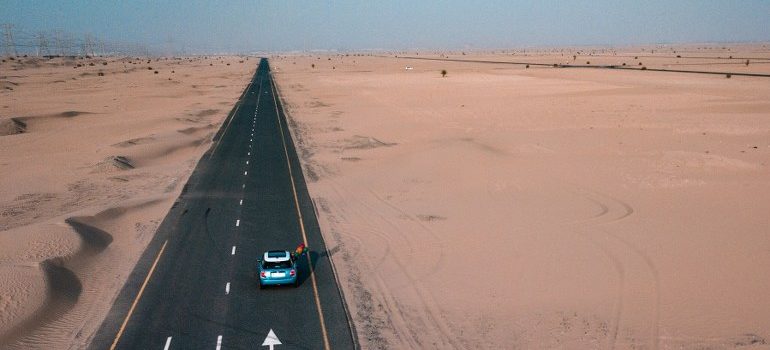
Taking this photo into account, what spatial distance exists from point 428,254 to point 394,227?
4.35 metres

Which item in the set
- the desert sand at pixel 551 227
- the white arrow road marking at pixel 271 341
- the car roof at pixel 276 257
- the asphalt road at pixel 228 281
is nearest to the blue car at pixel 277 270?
the car roof at pixel 276 257

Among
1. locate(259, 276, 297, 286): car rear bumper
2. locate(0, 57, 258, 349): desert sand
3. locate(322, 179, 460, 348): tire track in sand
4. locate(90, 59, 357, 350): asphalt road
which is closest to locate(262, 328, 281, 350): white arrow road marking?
locate(90, 59, 357, 350): asphalt road

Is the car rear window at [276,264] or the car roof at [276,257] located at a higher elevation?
the car roof at [276,257]

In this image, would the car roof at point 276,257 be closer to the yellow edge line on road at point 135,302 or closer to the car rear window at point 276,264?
the car rear window at point 276,264

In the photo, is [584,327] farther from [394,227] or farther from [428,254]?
[394,227]

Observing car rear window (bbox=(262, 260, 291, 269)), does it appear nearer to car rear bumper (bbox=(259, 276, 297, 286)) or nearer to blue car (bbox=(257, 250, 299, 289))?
blue car (bbox=(257, 250, 299, 289))

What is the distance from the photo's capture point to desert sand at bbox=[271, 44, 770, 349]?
19891 mm

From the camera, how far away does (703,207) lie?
32750 mm

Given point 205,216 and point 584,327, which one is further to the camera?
point 205,216

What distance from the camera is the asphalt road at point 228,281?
62.0 feet

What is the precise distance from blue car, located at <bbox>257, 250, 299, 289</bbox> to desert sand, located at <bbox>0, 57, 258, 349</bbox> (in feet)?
19.8

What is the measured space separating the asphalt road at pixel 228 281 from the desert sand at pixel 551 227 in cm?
146

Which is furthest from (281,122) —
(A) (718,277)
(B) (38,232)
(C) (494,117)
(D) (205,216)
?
(A) (718,277)

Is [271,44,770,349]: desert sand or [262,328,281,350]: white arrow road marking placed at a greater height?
[271,44,770,349]: desert sand
